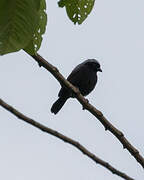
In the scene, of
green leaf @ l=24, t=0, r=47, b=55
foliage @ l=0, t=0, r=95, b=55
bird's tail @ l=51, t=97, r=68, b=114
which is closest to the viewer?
foliage @ l=0, t=0, r=95, b=55

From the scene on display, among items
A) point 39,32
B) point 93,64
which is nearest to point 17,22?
point 39,32

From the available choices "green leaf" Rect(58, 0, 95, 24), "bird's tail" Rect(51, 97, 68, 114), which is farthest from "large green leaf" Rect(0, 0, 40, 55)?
"bird's tail" Rect(51, 97, 68, 114)

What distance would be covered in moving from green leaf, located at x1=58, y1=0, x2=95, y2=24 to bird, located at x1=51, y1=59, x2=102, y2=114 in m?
7.63

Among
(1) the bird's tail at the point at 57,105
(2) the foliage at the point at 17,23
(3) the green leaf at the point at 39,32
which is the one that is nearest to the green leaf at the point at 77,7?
(3) the green leaf at the point at 39,32

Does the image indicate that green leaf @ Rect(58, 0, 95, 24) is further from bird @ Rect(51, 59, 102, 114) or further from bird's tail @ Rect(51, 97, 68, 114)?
Result: bird's tail @ Rect(51, 97, 68, 114)

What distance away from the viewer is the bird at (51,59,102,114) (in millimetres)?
9477

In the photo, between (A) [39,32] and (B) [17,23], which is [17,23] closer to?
(B) [17,23]

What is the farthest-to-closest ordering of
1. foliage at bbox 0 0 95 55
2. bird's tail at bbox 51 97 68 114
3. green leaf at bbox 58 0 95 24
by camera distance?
bird's tail at bbox 51 97 68 114 < green leaf at bbox 58 0 95 24 < foliage at bbox 0 0 95 55

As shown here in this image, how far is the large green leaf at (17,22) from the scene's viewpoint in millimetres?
1050

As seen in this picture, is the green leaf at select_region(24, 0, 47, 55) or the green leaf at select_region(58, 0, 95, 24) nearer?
the green leaf at select_region(24, 0, 47, 55)

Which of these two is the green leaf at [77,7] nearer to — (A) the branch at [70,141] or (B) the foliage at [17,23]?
(B) the foliage at [17,23]

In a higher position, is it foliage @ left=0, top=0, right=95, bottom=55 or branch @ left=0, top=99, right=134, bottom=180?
foliage @ left=0, top=0, right=95, bottom=55

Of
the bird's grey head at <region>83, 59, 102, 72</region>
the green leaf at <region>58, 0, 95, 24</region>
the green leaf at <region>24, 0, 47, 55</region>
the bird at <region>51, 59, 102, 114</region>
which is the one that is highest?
the bird's grey head at <region>83, 59, 102, 72</region>

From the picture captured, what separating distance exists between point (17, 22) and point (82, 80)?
8.48 meters
